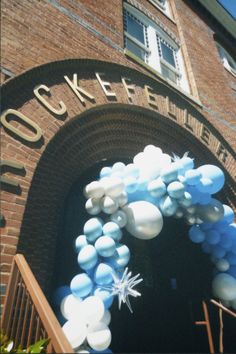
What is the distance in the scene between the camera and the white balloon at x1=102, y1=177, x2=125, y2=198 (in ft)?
10.2

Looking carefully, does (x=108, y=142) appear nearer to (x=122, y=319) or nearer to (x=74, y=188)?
(x=74, y=188)

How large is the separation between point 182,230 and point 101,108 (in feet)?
8.87

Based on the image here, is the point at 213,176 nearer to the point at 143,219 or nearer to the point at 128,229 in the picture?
the point at 143,219

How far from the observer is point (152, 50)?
7004 millimetres

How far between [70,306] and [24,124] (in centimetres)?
208

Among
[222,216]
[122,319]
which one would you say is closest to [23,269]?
[122,319]

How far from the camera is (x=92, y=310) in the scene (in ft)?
8.28

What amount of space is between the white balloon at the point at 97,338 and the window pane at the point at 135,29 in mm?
6450

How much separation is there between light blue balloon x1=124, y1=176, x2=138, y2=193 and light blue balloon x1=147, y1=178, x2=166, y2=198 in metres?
0.19

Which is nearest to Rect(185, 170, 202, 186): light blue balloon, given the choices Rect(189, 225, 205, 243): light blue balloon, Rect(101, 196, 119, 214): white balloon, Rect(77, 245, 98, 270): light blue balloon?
Rect(189, 225, 205, 243): light blue balloon

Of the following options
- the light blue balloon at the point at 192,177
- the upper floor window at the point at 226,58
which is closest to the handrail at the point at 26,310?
the light blue balloon at the point at 192,177

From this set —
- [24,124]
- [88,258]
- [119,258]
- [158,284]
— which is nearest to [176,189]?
[119,258]

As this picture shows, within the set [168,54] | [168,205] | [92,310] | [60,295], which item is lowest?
[92,310]

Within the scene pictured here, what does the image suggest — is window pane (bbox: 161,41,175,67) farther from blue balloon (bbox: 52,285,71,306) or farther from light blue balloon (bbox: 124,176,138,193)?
blue balloon (bbox: 52,285,71,306)
